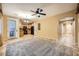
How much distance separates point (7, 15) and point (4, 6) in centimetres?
17

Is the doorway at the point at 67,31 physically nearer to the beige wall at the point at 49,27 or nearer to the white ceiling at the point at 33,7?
the beige wall at the point at 49,27

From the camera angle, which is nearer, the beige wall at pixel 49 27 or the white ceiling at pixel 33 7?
the white ceiling at pixel 33 7

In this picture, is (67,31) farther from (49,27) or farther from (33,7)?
(33,7)

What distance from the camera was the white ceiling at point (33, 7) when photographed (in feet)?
6.53

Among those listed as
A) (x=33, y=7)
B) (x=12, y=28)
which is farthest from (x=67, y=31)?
(x=12, y=28)

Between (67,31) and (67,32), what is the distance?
0.02 meters

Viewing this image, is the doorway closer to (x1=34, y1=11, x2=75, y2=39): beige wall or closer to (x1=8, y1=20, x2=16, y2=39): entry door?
(x1=34, y1=11, x2=75, y2=39): beige wall

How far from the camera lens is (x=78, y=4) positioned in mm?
1978

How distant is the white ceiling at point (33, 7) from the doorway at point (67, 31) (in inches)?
8.4

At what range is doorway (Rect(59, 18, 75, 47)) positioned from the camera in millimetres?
1998

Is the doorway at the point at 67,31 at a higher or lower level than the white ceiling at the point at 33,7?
lower

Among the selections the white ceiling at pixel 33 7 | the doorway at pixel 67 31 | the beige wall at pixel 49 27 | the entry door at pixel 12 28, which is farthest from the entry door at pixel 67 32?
the entry door at pixel 12 28

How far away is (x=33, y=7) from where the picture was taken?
6.60ft

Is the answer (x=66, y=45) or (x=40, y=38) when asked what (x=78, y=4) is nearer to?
(x=66, y=45)
